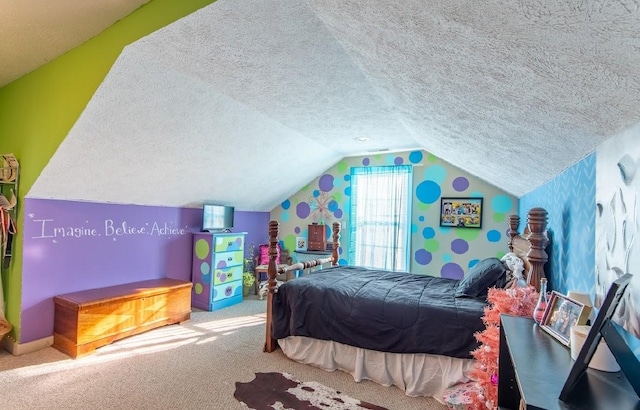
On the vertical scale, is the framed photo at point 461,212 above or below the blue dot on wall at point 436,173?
below

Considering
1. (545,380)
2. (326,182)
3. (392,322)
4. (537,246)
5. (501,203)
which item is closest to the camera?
(545,380)

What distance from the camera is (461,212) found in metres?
4.50

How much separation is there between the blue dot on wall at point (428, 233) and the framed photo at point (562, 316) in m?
3.46

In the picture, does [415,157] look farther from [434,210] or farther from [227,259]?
[227,259]

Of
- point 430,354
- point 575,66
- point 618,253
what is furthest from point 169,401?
point 575,66

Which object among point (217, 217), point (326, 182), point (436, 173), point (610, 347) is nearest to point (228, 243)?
point (217, 217)

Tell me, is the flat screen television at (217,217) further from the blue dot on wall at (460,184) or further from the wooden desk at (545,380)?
the wooden desk at (545,380)

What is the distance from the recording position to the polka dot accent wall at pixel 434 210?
4.32 meters

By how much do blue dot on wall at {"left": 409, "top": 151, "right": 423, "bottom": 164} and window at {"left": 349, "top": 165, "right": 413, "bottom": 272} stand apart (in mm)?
103

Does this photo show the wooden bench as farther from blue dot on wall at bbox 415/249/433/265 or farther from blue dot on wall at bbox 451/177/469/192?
blue dot on wall at bbox 451/177/469/192

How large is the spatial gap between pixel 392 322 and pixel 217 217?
3144 mm

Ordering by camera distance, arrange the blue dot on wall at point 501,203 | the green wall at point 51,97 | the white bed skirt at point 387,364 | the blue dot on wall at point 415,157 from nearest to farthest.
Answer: the green wall at point 51,97 → the white bed skirt at point 387,364 → the blue dot on wall at point 501,203 → the blue dot on wall at point 415,157

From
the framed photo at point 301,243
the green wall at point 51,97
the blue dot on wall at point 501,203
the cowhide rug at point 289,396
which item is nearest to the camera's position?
the green wall at point 51,97

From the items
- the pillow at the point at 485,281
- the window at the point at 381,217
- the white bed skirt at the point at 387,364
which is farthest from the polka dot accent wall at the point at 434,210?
the white bed skirt at the point at 387,364
